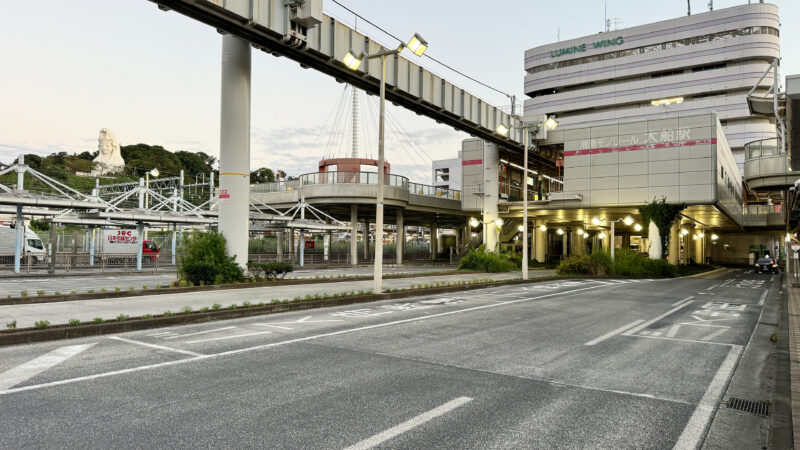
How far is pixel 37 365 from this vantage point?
660 centimetres

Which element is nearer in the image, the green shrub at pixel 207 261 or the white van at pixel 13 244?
the green shrub at pixel 207 261

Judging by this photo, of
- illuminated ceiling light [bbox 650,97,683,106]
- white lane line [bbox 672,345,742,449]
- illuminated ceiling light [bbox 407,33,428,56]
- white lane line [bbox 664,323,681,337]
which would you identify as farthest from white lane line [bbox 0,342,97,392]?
illuminated ceiling light [bbox 650,97,683,106]

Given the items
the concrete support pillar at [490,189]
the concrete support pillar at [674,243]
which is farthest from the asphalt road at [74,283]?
the concrete support pillar at [674,243]

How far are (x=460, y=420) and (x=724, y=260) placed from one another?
290ft

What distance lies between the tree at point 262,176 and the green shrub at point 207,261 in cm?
9619

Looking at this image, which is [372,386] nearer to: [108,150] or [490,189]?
[490,189]

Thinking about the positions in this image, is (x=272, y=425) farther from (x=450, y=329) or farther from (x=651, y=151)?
(x=651, y=151)

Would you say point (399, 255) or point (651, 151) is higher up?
point (651, 151)

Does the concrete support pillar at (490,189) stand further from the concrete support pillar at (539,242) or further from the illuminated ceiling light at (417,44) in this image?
the illuminated ceiling light at (417,44)

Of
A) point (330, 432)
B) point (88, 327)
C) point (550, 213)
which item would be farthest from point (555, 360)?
point (550, 213)

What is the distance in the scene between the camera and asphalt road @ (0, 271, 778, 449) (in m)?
4.24

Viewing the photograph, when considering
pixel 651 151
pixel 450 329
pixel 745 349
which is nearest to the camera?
pixel 745 349

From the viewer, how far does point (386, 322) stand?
429 inches

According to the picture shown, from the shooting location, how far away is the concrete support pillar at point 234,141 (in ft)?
62.7
